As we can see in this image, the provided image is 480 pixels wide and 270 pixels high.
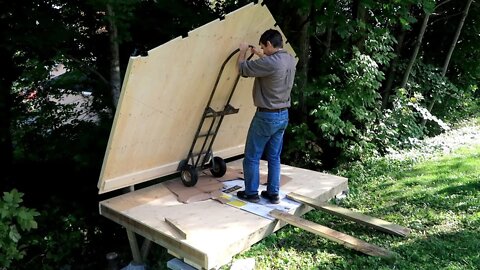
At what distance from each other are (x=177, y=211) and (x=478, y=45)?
7592mm

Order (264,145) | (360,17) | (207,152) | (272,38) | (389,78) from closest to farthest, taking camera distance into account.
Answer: (272,38) → (264,145) → (207,152) → (360,17) → (389,78)

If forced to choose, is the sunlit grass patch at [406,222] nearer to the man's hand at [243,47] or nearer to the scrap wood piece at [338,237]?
the scrap wood piece at [338,237]

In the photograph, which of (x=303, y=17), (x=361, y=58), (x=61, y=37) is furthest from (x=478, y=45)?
(x=61, y=37)

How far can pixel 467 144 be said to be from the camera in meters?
6.92

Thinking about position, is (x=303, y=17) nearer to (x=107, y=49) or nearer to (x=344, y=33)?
(x=344, y=33)

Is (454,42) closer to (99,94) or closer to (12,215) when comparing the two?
(99,94)

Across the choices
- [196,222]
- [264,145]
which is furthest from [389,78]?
[196,222]

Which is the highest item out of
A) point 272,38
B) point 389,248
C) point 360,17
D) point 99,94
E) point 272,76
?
point 360,17

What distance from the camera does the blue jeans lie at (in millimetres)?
3871

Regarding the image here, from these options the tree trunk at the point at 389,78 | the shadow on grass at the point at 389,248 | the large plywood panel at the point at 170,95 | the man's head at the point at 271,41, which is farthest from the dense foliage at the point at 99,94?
the shadow on grass at the point at 389,248

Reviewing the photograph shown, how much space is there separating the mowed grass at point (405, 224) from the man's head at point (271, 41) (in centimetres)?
170

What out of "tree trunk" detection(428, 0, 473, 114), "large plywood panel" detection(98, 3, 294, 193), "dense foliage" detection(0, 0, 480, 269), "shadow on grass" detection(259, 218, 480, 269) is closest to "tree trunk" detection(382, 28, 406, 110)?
"dense foliage" detection(0, 0, 480, 269)

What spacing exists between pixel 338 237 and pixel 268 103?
1.32 metres

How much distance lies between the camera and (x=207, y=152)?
184 inches
